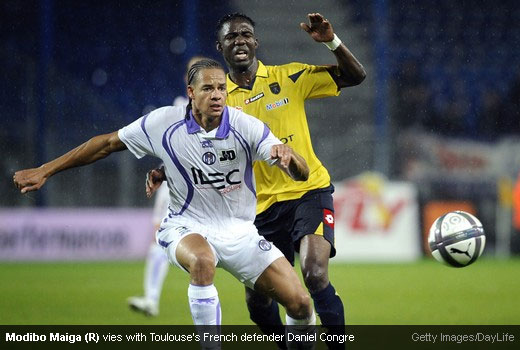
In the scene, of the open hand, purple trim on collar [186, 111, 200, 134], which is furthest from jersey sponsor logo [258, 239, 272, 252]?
the open hand

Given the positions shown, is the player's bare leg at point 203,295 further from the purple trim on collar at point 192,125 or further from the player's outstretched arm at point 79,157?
the player's outstretched arm at point 79,157

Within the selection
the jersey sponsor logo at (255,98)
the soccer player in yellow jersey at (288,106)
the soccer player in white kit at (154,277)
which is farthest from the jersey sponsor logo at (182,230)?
the soccer player in white kit at (154,277)

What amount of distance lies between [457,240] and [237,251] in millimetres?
1755

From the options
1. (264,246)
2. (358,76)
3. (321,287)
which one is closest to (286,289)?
(264,246)

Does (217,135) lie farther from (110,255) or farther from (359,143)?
(359,143)

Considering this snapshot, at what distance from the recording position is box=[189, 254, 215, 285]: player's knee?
16.8 ft

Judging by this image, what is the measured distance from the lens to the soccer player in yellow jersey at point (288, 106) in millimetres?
6098

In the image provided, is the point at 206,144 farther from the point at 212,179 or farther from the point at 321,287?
the point at 321,287

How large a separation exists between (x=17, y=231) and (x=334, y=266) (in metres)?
4.82

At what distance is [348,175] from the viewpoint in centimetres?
1650

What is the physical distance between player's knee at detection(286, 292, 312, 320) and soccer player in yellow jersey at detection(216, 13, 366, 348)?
1.98 ft

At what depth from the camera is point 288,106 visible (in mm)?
6223

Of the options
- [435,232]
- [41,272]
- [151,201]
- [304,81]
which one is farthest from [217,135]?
[151,201]
